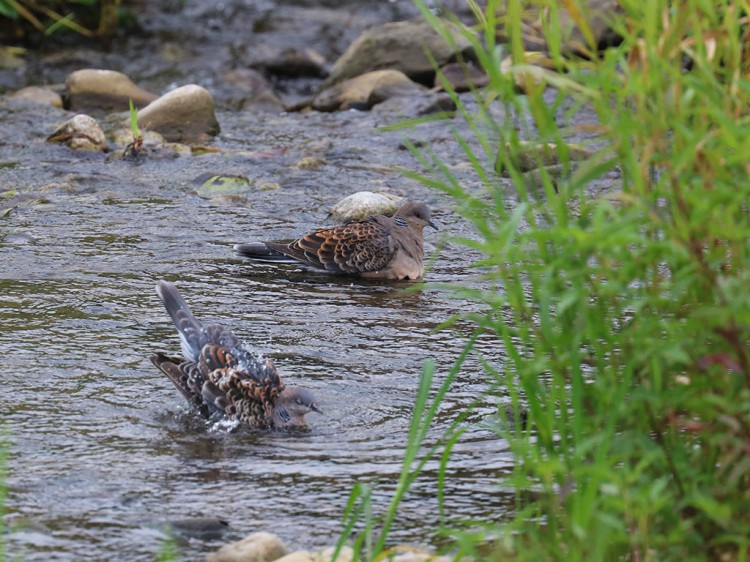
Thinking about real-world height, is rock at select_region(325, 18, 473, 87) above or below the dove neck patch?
above

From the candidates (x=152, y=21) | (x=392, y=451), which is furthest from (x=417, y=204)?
(x=152, y=21)

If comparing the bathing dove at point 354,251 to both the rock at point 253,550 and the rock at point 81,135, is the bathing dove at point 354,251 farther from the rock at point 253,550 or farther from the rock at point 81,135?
the rock at point 253,550

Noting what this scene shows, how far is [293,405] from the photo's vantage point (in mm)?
5555

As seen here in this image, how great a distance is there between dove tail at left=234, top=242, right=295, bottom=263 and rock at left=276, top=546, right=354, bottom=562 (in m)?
4.52

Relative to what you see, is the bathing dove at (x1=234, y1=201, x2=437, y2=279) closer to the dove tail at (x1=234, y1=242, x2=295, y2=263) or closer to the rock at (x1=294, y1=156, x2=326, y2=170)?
the dove tail at (x1=234, y1=242, x2=295, y2=263)

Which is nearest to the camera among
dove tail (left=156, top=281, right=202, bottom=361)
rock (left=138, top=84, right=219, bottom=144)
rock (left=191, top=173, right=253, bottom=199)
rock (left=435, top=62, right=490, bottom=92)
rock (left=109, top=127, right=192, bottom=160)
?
dove tail (left=156, top=281, right=202, bottom=361)

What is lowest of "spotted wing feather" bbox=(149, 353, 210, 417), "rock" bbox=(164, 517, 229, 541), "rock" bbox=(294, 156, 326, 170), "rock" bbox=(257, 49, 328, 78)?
"rock" bbox=(164, 517, 229, 541)

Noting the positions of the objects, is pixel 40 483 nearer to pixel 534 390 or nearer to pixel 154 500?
pixel 154 500

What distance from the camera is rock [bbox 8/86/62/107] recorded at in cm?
1405

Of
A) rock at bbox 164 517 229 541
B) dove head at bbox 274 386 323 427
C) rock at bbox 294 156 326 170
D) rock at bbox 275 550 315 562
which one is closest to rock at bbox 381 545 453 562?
rock at bbox 275 550 315 562

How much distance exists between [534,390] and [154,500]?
1.67 meters

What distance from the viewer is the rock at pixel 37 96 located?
14.0 m

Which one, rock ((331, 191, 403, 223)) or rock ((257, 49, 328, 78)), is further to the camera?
rock ((257, 49, 328, 78))

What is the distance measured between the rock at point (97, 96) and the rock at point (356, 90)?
2009 mm
